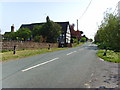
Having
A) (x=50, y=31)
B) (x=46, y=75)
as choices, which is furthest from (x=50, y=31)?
(x=46, y=75)

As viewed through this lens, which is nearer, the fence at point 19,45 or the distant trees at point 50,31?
the fence at point 19,45

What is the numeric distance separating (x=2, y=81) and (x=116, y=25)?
5985 millimetres

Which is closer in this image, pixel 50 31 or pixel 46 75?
pixel 46 75

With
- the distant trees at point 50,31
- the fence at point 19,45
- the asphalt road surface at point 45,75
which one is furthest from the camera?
the distant trees at point 50,31

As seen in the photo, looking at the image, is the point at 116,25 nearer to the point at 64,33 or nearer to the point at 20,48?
the point at 20,48

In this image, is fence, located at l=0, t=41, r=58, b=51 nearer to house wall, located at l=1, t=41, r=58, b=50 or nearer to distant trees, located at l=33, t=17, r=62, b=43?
house wall, located at l=1, t=41, r=58, b=50

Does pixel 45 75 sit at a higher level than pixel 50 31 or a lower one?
lower

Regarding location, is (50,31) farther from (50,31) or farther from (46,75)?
(46,75)

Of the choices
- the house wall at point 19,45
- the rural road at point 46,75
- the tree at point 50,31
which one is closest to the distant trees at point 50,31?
the tree at point 50,31

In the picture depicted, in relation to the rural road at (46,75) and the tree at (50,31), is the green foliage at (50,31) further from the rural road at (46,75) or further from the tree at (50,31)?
the rural road at (46,75)

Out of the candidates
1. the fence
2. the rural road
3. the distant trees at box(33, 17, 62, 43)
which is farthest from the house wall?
the rural road

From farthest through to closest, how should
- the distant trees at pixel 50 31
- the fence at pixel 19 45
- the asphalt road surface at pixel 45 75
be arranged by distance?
the distant trees at pixel 50 31 → the fence at pixel 19 45 → the asphalt road surface at pixel 45 75

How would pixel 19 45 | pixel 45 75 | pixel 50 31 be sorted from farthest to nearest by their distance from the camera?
1. pixel 50 31
2. pixel 19 45
3. pixel 45 75

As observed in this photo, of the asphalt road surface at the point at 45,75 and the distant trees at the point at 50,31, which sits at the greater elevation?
the distant trees at the point at 50,31
